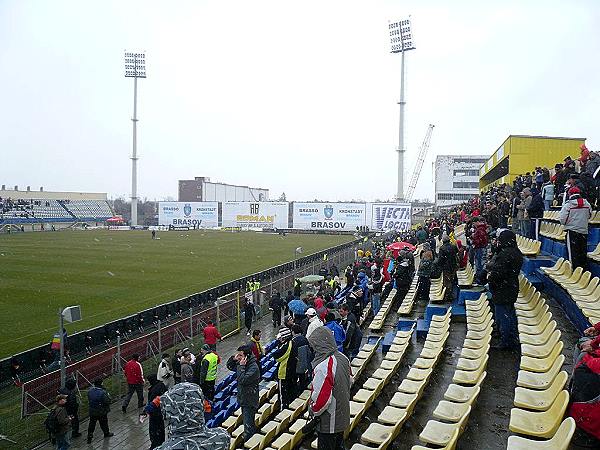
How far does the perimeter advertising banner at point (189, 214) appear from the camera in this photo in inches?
2869

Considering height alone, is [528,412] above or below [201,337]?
above

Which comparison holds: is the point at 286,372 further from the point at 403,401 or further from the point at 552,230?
the point at 552,230

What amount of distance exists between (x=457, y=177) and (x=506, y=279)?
247ft

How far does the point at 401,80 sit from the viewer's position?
59688 millimetres

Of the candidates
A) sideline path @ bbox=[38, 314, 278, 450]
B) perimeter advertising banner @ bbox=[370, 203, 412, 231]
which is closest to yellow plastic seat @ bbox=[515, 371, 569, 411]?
sideline path @ bbox=[38, 314, 278, 450]

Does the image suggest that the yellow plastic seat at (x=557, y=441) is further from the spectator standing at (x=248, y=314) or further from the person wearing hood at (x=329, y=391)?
the spectator standing at (x=248, y=314)

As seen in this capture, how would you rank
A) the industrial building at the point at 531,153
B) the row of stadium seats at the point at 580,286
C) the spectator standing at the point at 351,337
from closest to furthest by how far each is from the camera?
the row of stadium seats at the point at 580,286 < the spectator standing at the point at 351,337 < the industrial building at the point at 531,153

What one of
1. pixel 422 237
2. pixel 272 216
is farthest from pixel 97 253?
pixel 272 216

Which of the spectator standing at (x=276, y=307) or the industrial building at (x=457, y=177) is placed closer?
the spectator standing at (x=276, y=307)

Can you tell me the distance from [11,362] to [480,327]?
10.3m

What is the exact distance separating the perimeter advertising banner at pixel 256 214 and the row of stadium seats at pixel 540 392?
2494 inches

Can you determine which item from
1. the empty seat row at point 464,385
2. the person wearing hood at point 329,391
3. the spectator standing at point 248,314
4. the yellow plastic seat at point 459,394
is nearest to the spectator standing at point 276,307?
the spectator standing at point 248,314

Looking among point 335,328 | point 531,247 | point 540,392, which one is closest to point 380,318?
point 335,328

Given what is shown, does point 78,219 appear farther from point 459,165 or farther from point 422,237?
point 422,237
